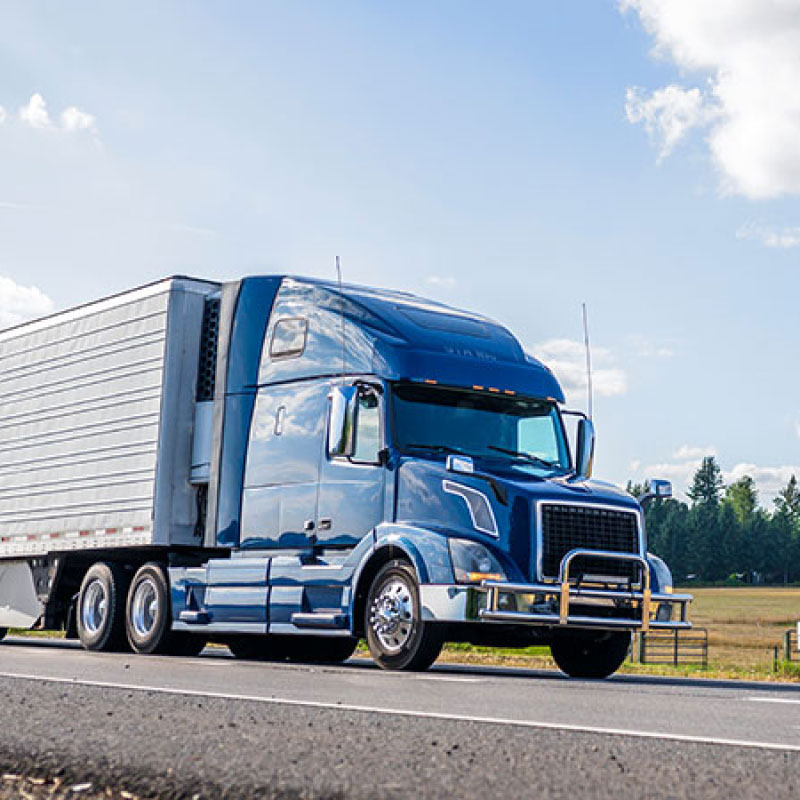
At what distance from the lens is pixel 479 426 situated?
13.3m

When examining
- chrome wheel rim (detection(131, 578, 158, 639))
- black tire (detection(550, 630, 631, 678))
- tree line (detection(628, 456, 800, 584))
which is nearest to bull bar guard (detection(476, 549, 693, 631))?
black tire (detection(550, 630, 631, 678))

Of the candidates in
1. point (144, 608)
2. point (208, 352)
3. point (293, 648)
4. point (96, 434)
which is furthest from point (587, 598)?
point (96, 434)

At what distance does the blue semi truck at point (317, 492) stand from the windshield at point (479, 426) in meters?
0.02

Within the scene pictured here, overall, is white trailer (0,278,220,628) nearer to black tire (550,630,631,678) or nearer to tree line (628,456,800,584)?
black tire (550,630,631,678)

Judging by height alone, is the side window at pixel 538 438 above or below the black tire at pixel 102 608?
above

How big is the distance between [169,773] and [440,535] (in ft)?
24.1

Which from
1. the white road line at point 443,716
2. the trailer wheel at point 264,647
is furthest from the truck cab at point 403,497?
the white road line at point 443,716

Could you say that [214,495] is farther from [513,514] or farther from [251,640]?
[513,514]

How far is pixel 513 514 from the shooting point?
472 inches

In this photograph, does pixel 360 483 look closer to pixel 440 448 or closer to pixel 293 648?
pixel 440 448

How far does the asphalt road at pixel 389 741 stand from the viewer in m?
4.36

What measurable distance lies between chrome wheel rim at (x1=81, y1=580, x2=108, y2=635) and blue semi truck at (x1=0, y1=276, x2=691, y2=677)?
31 mm

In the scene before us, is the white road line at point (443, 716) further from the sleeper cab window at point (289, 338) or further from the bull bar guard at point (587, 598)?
the sleeper cab window at point (289, 338)

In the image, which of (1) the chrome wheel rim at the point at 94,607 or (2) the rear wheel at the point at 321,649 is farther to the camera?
(1) the chrome wheel rim at the point at 94,607
